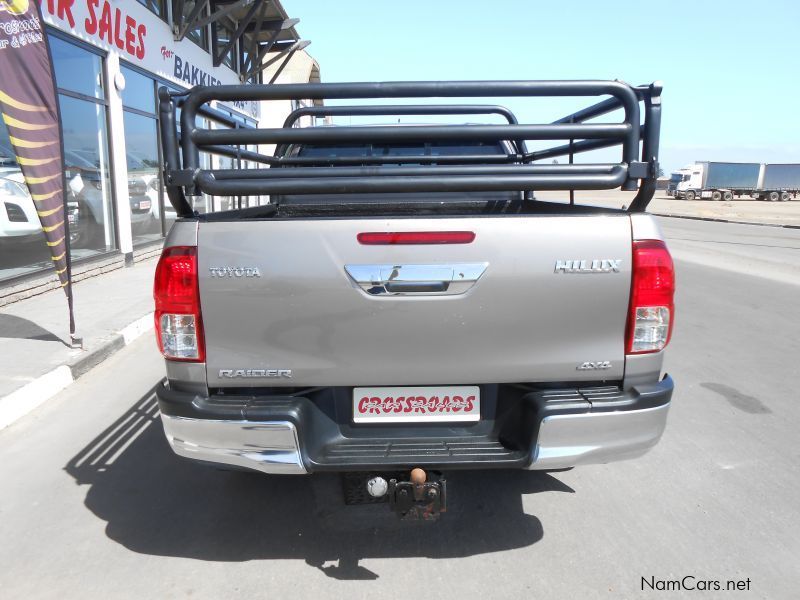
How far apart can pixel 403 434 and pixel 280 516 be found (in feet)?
3.25

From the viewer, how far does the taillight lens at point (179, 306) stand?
7.95ft

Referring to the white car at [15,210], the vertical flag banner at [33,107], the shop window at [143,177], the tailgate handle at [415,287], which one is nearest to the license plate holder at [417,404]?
the tailgate handle at [415,287]

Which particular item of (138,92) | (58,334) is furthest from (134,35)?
(58,334)

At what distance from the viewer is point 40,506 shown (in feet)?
10.9

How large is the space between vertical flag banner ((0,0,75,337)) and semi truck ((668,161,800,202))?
6013cm

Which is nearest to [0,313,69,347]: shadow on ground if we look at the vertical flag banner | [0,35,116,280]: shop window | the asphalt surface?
the vertical flag banner

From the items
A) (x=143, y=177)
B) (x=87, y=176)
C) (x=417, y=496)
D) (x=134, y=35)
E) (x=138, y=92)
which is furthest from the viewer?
(x=143, y=177)

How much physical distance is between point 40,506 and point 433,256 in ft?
8.48

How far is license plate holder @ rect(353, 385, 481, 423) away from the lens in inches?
103

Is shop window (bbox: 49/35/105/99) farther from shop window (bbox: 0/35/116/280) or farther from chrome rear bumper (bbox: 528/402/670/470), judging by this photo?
chrome rear bumper (bbox: 528/402/670/470)

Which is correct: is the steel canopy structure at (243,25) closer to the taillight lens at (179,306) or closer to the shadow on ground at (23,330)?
the shadow on ground at (23,330)

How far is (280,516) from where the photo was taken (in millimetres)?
3186

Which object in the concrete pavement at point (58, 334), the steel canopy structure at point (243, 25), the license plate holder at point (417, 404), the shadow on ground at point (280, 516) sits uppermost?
the steel canopy structure at point (243, 25)

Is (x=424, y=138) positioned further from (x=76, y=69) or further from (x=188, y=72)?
(x=188, y=72)
